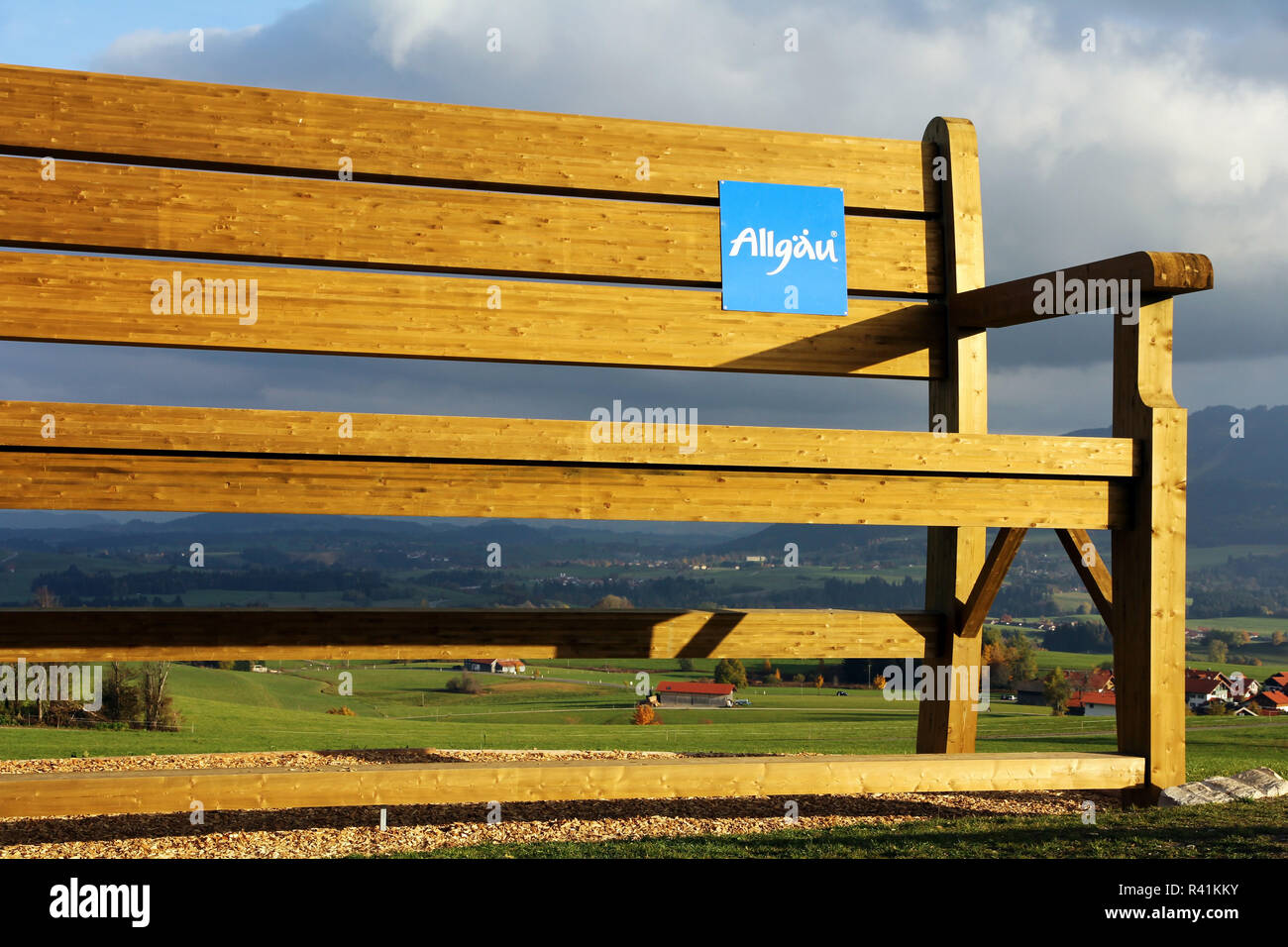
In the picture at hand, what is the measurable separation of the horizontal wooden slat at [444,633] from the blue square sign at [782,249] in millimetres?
1469

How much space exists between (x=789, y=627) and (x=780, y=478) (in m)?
1.27

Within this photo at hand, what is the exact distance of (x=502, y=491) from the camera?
3102mm

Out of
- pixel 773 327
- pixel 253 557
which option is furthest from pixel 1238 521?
pixel 773 327

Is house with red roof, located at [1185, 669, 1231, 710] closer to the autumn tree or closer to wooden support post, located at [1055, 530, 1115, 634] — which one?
the autumn tree

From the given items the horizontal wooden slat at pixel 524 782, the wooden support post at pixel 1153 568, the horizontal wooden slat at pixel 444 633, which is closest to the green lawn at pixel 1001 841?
the horizontal wooden slat at pixel 524 782

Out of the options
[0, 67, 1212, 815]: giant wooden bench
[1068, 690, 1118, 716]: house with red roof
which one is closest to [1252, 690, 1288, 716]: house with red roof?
[1068, 690, 1118, 716]: house with red roof

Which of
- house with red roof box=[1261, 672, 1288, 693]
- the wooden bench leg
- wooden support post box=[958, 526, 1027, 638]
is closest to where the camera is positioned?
wooden support post box=[958, 526, 1027, 638]

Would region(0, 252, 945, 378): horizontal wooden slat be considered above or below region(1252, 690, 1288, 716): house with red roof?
above

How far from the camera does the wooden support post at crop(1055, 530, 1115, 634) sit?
378 cm

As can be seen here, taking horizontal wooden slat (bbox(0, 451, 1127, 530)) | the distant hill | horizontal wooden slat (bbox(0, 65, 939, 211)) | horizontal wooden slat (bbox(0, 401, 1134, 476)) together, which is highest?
horizontal wooden slat (bbox(0, 65, 939, 211))

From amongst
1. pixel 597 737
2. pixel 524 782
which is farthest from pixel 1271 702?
pixel 524 782

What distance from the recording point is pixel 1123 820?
11.2ft

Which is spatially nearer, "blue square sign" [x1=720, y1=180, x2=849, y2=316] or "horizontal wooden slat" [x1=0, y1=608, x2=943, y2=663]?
"horizontal wooden slat" [x1=0, y1=608, x2=943, y2=663]

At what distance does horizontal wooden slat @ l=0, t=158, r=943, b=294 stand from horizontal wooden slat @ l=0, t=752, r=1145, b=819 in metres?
2.26
